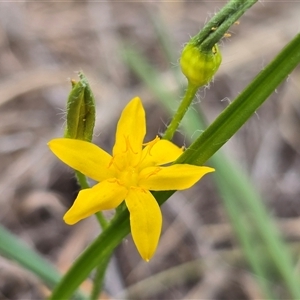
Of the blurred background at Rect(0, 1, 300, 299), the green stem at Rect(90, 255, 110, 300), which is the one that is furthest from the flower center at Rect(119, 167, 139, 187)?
the blurred background at Rect(0, 1, 300, 299)

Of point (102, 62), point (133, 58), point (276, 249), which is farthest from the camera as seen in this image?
point (102, 62)

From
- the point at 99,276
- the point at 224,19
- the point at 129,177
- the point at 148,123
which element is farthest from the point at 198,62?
the point at 148,123

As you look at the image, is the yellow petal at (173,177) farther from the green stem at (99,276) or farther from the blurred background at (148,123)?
the blurred background at (148,123)

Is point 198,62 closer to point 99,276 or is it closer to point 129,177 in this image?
point 129,177

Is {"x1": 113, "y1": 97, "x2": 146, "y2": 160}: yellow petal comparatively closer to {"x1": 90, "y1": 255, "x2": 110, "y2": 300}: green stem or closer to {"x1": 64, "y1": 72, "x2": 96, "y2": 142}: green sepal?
{"x1": 64, "y1": 72, "x2": 96, "y2": 142}: green sepal

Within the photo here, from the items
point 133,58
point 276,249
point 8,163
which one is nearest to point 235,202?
point 276,249

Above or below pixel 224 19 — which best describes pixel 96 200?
below

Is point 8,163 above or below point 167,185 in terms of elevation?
above

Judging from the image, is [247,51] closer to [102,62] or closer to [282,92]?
[282,92]
